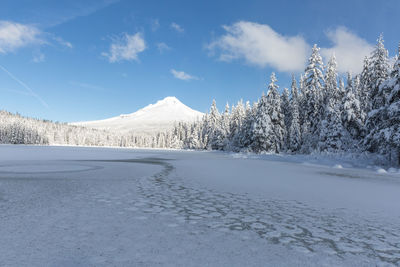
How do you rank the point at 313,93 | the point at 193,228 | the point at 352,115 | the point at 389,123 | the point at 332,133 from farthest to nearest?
the point at 313,93 < the point at 332,133 < the point at 352,115 < the point at 389,123 < the point at 193,228

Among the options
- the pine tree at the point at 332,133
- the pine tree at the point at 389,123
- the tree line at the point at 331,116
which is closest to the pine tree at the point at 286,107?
the tree line at the point at 331,116

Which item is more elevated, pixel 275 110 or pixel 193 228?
pixel 275 110

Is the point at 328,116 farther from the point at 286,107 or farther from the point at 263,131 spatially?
the point at 286,107

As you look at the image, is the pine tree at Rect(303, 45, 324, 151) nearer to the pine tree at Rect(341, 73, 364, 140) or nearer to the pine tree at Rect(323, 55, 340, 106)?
the pine tree at Rect(323, 55, 340, 106)

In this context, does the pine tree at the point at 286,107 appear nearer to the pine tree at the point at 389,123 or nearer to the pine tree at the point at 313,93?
the pine tree at the point at 313,93

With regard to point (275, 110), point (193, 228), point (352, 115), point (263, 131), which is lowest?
point (193, 228)

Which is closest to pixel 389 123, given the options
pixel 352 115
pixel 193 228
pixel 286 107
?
pixel 352 115

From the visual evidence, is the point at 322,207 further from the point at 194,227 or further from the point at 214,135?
the point at 214,135

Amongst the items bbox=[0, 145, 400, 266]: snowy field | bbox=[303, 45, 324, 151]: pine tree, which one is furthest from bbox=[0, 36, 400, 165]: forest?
bbox=[0, 145, 400, 266]: snowy field

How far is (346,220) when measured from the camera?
4.75 m

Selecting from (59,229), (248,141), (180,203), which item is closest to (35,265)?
(59,229)

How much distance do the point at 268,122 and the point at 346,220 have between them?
35656 mm

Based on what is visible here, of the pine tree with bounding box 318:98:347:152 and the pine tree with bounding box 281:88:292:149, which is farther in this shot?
the pine tree with bounding box 281:88:292:149

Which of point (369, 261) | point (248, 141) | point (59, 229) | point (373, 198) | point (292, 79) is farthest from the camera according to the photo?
point (292, 79)
